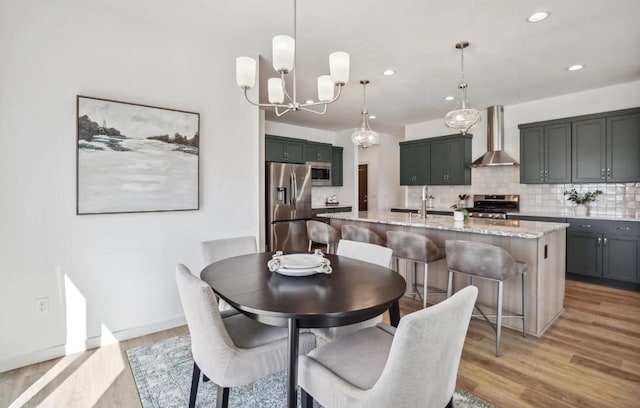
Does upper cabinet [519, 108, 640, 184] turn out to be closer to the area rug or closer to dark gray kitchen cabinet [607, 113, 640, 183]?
dark gray kitchen cabinet [607, 113, 640, 183]

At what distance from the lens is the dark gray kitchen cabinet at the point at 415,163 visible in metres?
6.31

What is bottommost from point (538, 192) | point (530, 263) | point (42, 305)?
point (42, 305)

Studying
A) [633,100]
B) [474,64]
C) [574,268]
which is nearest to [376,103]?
[474,64]

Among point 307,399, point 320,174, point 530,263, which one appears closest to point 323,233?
point 530,263

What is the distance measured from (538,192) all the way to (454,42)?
10.8 feet

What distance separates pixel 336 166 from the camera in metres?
7.25

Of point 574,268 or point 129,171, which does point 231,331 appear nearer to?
point 129,171

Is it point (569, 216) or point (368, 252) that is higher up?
point (569, 216)

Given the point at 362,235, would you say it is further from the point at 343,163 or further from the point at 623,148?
the point at 343,163

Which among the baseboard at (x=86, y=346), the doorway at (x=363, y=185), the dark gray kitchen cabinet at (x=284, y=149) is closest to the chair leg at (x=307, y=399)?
the baseboard at (x=86, y=346)

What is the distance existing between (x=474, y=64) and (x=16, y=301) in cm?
460

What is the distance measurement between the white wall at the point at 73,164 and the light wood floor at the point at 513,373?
0.83ft

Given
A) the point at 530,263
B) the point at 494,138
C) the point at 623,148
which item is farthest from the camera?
the point at 494,138

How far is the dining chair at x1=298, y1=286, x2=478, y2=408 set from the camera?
101 centimetres
